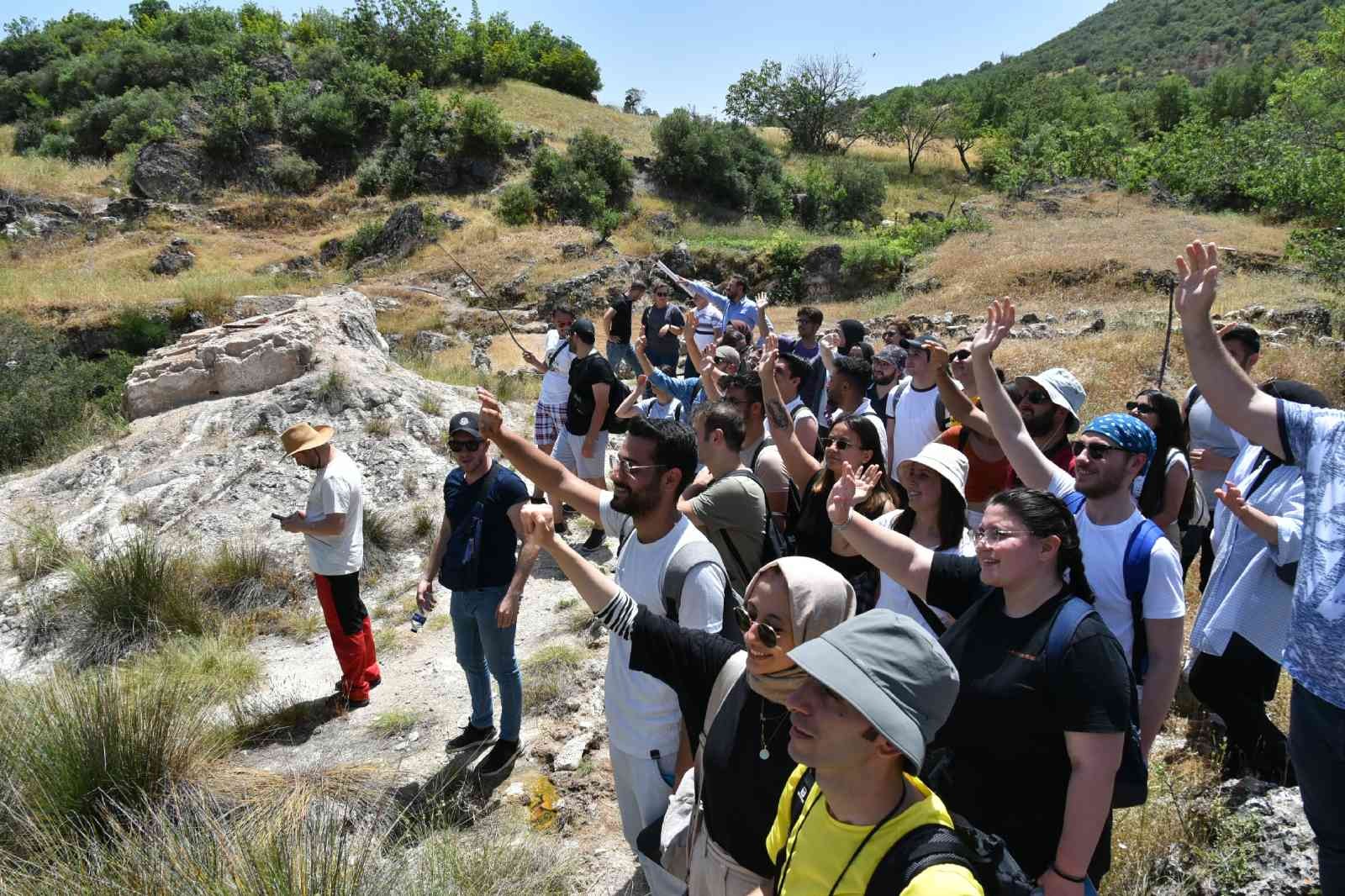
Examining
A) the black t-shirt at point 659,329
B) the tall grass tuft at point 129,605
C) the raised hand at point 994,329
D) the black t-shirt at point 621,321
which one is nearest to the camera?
the raised hand at point 994,329

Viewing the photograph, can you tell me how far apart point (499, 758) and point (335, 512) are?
1.82 meters

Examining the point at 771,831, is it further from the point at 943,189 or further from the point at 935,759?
the point at 943,189

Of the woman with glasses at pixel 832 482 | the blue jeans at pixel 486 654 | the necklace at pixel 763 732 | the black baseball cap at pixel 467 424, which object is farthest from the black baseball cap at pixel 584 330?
the necklace at pixel 763 732

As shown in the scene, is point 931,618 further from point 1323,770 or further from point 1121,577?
point 1323,770

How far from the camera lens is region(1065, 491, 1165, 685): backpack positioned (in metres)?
2.53

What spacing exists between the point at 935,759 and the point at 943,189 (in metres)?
44.8

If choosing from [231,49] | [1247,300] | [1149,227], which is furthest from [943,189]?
[231,49]

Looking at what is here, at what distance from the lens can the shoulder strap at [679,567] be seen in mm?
2639

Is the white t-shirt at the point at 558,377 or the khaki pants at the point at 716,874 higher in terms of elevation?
the white t-shirt at the point at 558,377

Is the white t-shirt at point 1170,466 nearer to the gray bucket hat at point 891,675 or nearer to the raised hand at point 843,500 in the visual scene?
the raised hand at point 843,500

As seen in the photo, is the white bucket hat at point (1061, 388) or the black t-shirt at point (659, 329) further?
the black t-shirt at point (659, 329)

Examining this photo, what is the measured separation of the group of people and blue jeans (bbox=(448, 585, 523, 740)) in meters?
0.02

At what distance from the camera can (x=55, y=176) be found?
31.1 meters

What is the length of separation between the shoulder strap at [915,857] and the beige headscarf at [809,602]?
43 centimetres
